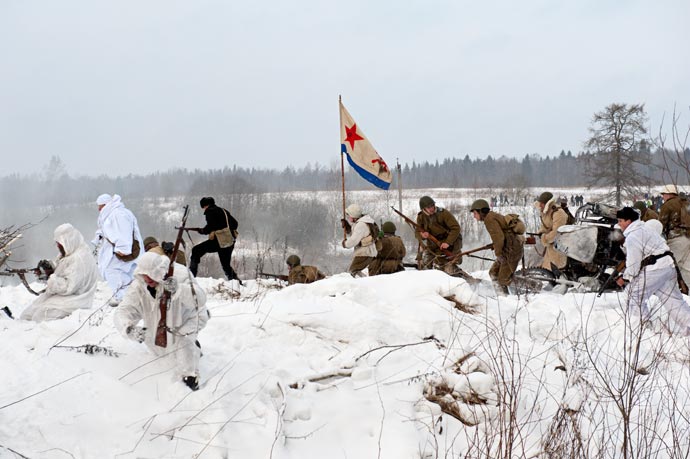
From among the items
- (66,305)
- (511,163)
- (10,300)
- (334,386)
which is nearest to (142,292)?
(334,386)

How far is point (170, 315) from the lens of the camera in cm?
369

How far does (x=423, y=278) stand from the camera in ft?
19.9

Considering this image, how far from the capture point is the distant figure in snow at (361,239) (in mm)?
8250

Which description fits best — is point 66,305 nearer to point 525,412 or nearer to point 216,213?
point 216,213

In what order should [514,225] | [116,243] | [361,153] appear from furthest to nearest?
[361,153], [514,225], [116,243]

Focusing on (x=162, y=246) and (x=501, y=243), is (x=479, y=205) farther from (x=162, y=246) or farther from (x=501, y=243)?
→ (x=162, y=246)

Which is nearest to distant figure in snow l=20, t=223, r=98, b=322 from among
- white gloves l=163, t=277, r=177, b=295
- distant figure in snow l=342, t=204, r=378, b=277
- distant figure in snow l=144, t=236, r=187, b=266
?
distant figure in snow l=144, t=236, r=187, b=266

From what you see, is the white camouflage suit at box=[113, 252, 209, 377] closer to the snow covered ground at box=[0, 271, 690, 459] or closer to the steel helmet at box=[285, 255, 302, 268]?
the snow covered ground at box=[0, 271, 690, 459]

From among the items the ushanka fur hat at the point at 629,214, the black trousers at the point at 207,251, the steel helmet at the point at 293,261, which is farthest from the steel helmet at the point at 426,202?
the black trousers at the point at 207,251

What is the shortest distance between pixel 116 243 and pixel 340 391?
4.42 m

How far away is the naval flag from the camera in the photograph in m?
9.85

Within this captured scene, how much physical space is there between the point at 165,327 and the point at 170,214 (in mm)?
44052

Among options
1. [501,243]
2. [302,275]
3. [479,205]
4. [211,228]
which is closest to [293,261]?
[302,275]

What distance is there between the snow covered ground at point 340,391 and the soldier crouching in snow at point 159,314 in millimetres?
153
